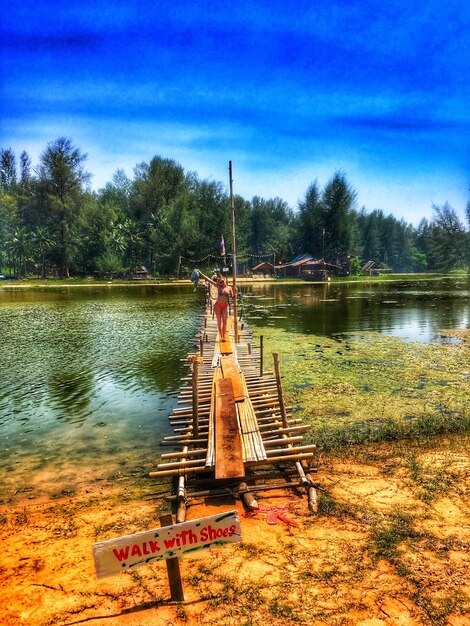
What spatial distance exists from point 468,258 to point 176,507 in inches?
5219

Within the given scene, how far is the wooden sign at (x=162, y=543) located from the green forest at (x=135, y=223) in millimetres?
67780

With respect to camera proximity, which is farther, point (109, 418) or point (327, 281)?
point (327, 281)

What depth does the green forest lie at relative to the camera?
3302 inches

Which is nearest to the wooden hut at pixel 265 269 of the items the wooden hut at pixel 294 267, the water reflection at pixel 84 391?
the wooden hut at pixel 294 267

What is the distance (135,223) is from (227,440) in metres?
87.8

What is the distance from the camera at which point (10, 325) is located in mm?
29188

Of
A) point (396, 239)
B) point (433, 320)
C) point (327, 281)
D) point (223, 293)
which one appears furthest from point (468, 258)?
point (223, 293)

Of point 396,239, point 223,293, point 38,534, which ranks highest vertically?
point 396,239

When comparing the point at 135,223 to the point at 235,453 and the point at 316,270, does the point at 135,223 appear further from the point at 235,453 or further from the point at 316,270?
the point at 235,453

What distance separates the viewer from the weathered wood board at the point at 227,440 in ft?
24.5

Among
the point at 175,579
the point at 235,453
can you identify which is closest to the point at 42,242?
the point at 235,453

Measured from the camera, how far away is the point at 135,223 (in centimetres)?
9025

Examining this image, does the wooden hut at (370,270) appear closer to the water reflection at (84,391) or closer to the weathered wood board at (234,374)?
the water reflection at (84,391)

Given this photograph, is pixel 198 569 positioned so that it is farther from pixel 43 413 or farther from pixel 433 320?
pixel 433 320
